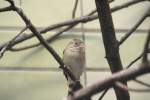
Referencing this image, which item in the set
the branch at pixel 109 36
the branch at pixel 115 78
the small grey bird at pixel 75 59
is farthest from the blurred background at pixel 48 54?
the branch at pixel 115 78

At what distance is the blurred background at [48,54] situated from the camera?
3.68ft

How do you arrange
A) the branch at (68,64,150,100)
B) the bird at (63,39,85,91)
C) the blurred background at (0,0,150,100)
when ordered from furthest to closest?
the blurred background at (0,0,150,100) → the bird at (63,39,85,91) → the branch at (68,64,150,100)

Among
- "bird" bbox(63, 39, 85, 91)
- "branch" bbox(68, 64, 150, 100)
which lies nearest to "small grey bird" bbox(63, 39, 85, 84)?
"bird" bbox(63, 39, 85, 91)

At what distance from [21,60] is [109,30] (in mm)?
586

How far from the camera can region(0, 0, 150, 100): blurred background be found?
3.68ft

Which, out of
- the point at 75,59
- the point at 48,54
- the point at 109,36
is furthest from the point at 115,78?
the point at 48,54

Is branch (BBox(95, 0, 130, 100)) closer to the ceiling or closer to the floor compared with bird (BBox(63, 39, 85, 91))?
closer to the ceiling

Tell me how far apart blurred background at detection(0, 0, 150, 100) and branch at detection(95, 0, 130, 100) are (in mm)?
490

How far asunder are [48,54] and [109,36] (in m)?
0.56

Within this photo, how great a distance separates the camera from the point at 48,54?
3.79 feet

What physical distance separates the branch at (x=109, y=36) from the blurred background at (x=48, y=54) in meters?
0.49

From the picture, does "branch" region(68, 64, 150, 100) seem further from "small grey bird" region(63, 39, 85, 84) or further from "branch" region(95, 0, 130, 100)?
"small grey bird" region(63, 39, 85, 84)

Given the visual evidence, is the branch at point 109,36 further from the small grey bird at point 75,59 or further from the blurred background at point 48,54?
the blurred background at point 48,54

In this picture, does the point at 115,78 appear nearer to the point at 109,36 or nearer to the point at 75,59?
the point at 109,36
